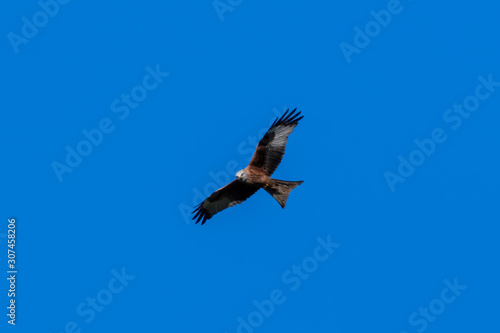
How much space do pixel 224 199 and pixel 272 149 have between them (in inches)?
61.6

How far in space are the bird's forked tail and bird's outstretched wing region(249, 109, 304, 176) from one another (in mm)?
268

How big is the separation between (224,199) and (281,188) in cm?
147

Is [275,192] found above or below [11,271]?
below

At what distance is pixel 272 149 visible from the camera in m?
22.9

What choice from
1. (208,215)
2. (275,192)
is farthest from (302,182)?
(208,215)

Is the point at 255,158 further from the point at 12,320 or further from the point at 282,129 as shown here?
the point at 12,320

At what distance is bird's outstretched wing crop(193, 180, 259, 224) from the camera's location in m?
23.4

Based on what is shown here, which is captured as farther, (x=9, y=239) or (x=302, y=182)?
(x=9, y=239)

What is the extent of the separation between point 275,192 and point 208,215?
5.76 ft

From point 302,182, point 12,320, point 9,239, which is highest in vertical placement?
point 9,239

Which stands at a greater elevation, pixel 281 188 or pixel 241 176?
pixel 241 176

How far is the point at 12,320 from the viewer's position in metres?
23.4

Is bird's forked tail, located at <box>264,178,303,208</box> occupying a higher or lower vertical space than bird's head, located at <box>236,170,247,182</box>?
lower

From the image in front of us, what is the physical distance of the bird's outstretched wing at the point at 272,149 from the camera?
75.0 ft
